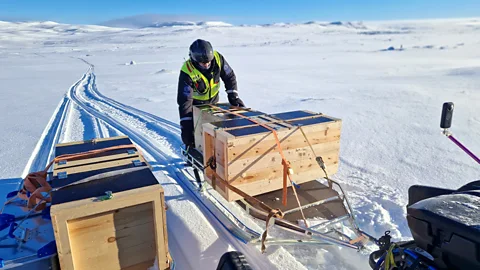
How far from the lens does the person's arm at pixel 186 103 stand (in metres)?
4.06

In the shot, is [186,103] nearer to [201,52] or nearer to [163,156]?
[201,52]

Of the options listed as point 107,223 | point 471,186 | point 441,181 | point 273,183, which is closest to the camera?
point 471,186

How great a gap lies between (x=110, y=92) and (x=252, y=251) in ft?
32.3

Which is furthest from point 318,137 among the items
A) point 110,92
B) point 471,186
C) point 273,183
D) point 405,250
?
point 110,92

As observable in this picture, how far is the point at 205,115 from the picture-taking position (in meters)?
3.99

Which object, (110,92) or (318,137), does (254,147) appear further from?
(110,92)

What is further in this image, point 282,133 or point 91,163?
point 282,133

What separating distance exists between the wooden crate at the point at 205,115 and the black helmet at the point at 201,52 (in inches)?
22.6

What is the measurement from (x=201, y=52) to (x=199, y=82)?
446 millimetres

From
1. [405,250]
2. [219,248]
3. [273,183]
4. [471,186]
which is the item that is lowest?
[219,248]

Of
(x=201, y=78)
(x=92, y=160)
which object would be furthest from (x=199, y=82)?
(x=92, y=160)

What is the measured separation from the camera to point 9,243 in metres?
2.14

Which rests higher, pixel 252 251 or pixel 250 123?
pixel 250 123

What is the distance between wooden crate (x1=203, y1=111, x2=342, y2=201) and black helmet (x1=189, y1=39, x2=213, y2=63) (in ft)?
3.34
